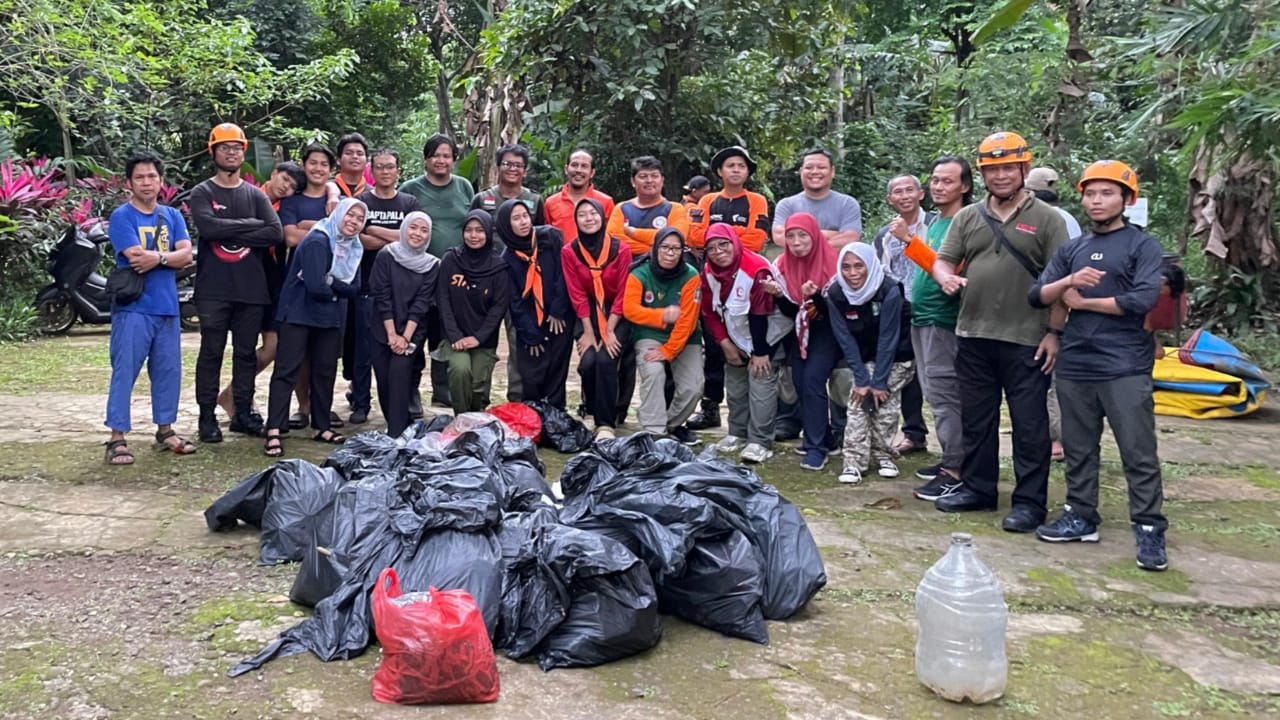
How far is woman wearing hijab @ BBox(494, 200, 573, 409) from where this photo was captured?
6.77 m

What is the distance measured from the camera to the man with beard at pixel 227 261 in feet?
19.8

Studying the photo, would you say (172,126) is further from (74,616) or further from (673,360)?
(74,616)

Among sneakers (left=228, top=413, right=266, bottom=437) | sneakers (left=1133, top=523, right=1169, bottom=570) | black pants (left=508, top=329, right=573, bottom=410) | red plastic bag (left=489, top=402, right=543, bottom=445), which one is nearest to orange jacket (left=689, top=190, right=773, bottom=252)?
black pants (left=508, top=329, right=573, bottom=410)

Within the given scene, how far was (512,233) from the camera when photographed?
674 cm

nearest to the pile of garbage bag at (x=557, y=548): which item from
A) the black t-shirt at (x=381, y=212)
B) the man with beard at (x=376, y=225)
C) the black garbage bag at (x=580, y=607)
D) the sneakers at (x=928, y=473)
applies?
the black garbage bag at (x=580, y=607)

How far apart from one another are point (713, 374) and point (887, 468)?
1.64m

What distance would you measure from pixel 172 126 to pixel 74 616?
45.1 ft

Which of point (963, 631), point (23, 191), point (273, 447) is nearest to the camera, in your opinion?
point (963, 631)

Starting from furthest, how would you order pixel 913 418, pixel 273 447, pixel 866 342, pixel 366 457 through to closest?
pixel 913 418, pixel 273 447, pixel 866 342, pixel 366 457

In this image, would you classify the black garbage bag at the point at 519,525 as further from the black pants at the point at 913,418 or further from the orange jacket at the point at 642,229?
the orange jacket at the point at 642,229

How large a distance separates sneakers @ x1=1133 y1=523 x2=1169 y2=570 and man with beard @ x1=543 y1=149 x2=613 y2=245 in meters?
3.92

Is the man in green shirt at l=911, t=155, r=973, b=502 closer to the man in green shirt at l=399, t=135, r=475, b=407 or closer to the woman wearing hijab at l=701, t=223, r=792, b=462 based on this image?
the woman wearing hijab at l=701, t=223, r=792, b=462

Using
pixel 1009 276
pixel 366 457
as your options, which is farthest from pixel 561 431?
pixel 1009 276

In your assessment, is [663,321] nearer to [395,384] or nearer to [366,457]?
[395,384]
